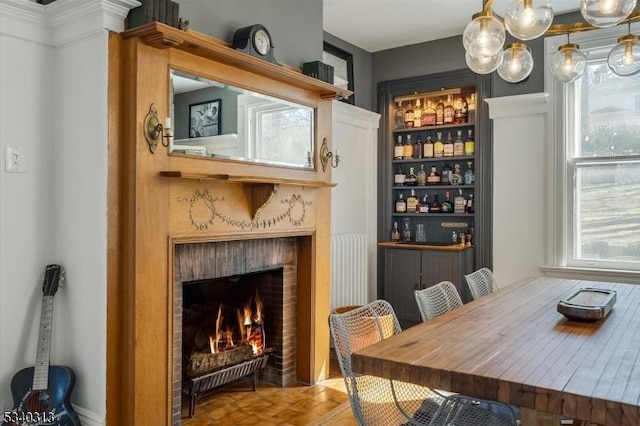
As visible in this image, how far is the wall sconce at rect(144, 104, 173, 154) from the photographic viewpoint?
7.79 feet

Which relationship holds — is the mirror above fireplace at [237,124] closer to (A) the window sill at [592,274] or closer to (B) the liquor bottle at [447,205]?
(B) the liquor bottle at [447,205]

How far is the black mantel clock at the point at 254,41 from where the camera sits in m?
2.81

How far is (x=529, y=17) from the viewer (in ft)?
6.17

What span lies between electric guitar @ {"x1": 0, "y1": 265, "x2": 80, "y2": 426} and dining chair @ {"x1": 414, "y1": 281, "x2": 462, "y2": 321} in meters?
1.69

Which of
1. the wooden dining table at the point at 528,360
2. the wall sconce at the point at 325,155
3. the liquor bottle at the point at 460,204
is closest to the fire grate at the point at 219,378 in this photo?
the wall sconce at the point at 325,155

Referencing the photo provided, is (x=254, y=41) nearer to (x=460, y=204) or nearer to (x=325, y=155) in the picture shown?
(x=325, y=155)

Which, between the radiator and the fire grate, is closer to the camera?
the fire grate

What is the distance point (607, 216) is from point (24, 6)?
4098 mm

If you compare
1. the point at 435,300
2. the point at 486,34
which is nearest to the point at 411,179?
the point at 435,300

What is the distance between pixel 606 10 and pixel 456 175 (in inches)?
119

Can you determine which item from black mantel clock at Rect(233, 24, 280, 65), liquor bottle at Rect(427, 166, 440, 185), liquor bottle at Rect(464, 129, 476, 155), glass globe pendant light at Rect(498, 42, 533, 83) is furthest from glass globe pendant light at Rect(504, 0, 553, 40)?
liquor bottle at Rect(427, 166, 440, 185)

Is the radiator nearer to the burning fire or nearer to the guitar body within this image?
the burning fire

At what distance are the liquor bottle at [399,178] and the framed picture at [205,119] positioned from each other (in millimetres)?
2591

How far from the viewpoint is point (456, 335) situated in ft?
5.90
